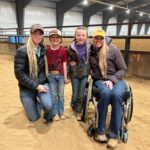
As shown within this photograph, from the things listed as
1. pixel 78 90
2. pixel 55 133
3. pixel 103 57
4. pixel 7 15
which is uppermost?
pixel 7 15

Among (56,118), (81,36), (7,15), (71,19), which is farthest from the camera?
(71,19)

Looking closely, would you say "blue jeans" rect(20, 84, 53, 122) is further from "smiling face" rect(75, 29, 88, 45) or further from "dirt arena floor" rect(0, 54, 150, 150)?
"smiling face" rect(75, 29, 88, 45)

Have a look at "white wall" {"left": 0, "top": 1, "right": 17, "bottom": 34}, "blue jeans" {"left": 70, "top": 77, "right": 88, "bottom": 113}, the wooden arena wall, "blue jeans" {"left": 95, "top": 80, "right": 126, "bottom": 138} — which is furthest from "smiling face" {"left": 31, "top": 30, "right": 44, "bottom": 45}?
"white wall" {"left": 0, "top": 1, "right": 17, "bottom": 34}

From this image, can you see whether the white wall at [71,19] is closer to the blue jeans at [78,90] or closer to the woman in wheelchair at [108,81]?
the blue jeans at [78,90]

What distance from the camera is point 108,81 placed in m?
2.23

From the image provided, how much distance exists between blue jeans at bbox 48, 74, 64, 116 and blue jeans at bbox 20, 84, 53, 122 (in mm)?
85

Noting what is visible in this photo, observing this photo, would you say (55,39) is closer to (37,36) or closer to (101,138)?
(37,36)

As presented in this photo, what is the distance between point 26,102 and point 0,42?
7685 mm

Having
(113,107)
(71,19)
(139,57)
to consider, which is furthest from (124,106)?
(71,19)

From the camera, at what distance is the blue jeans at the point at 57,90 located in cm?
251

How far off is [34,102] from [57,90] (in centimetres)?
29

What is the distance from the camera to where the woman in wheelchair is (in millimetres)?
2064

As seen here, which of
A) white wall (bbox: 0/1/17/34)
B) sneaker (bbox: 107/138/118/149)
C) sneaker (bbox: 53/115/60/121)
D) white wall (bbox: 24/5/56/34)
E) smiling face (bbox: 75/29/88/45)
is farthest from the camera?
white wall (bbox: 24/5/56/34)

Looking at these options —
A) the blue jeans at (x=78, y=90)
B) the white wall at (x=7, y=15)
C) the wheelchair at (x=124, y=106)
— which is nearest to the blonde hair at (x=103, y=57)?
the wheelchair at (x=124, y=106)
